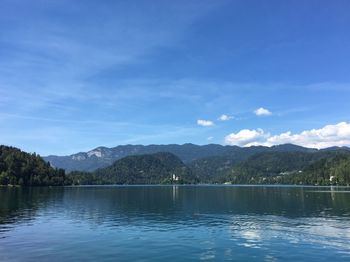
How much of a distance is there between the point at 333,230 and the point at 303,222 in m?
11.9

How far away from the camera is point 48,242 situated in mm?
54125

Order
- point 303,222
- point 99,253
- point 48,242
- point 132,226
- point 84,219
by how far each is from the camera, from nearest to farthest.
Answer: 1. point 99,253
2. point 48,242
3. point 132,226
4. point 303,222
5. point 84,219

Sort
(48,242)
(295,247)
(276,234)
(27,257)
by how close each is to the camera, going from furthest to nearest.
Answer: (276,234) → (48,242) → (295,247) → (27,257)

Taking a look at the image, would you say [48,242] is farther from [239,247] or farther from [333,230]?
[333,230]

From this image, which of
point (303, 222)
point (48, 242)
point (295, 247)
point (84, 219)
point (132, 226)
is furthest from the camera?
point (84, 219)

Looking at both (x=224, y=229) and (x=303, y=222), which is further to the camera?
(x=303, y=222)

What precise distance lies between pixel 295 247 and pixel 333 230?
1844cm

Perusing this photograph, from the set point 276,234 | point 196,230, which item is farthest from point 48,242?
point 276,234

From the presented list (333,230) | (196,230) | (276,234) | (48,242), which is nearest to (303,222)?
(333,230)

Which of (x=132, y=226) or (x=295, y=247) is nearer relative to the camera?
(x=295, y=247)

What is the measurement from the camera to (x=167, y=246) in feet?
170

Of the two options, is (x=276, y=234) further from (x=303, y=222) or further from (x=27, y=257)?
(x=27, y=257)

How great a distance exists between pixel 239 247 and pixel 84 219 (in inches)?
1661

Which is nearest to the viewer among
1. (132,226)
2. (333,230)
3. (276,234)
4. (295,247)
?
(295,247)
